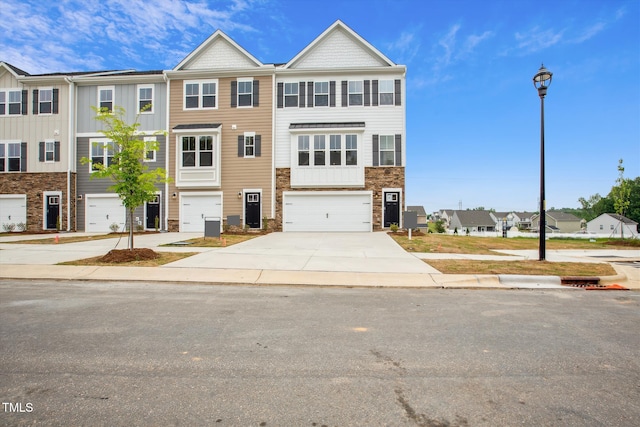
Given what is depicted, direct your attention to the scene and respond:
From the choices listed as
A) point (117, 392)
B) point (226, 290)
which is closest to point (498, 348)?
point (117, 392)

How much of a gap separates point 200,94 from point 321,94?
8.37m

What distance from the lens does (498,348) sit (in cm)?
412

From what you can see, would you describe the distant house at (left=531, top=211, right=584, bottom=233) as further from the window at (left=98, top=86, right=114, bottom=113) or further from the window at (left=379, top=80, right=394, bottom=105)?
the window at (left=98, top=86, right=114, bottom=113)

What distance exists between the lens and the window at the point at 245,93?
2300 centimetres

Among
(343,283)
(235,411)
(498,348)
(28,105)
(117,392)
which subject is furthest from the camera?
(28,105)

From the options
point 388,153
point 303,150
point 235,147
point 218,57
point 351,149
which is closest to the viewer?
point 351,149

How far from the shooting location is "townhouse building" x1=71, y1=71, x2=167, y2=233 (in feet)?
76.4

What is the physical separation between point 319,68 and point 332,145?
5.28m

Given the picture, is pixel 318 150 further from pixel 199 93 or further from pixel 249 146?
pixel 199 93

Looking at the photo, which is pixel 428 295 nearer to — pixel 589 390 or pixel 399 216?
pixel 589 390

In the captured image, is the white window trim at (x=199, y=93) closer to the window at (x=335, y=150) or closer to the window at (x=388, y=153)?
the window at (x=335, y=150)

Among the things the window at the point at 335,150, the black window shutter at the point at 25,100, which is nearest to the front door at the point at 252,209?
the window at the point at 335,150

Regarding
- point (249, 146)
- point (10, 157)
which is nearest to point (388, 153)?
point (249, 146)

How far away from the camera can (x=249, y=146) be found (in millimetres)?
22875
